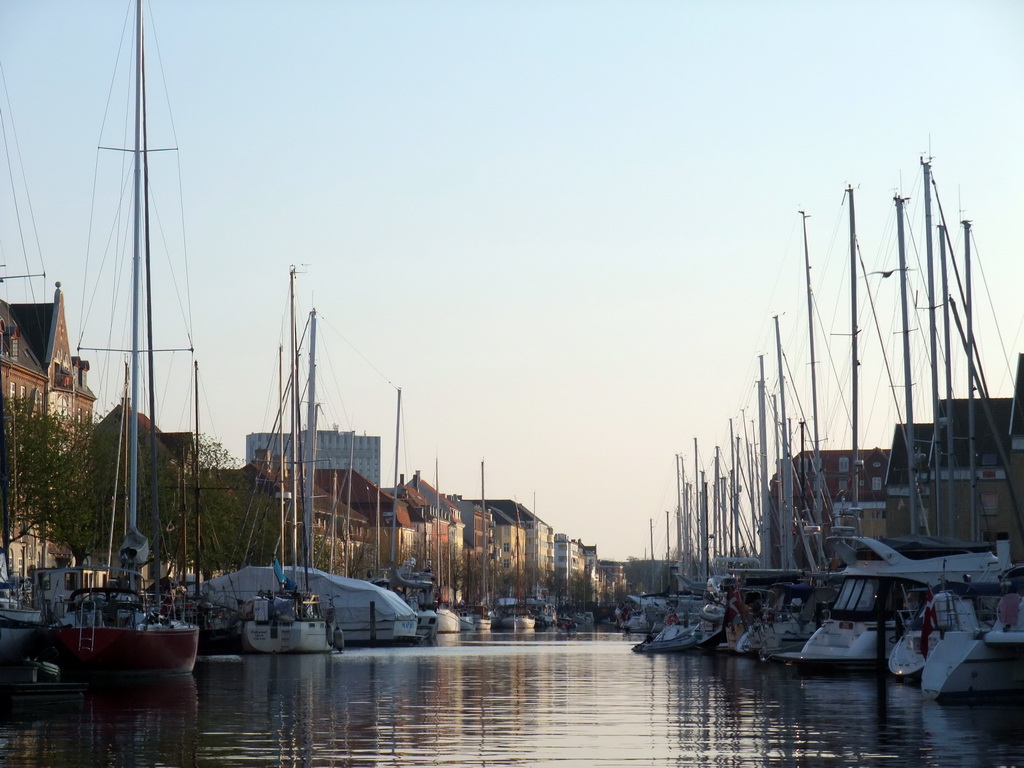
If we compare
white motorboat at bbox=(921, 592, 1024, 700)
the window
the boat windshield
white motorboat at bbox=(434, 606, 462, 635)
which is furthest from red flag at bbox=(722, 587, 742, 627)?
white motorboat at bbox=(434, 606, 462, 635)

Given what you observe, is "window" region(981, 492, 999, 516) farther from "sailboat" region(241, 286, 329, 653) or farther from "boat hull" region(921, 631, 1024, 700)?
"boat hull" region(921, 631, 1024, 700)

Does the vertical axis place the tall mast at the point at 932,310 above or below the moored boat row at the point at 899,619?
above

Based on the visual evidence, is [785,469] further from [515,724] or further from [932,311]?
[515,724]

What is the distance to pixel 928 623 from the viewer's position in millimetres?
33594

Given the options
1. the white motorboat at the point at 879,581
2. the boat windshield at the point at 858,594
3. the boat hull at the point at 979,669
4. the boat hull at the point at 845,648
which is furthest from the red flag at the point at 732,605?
the boat hull at the point at 979,669

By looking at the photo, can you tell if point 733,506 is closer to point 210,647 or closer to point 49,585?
point 210,647

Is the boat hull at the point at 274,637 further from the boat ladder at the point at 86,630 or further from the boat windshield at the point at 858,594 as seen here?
the boat windshield at the point at 858,594

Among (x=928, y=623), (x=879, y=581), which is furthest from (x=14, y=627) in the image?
(x=879, y=581)

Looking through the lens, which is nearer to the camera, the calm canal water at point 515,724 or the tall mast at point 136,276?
the calm canal water at point 515,724

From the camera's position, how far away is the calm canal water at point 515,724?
19328 mm

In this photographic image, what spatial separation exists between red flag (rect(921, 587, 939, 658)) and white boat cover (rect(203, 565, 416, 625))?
4052cm

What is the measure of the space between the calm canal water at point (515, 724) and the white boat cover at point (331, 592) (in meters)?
30.3

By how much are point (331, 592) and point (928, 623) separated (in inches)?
1838

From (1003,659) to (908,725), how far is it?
5.97 m
